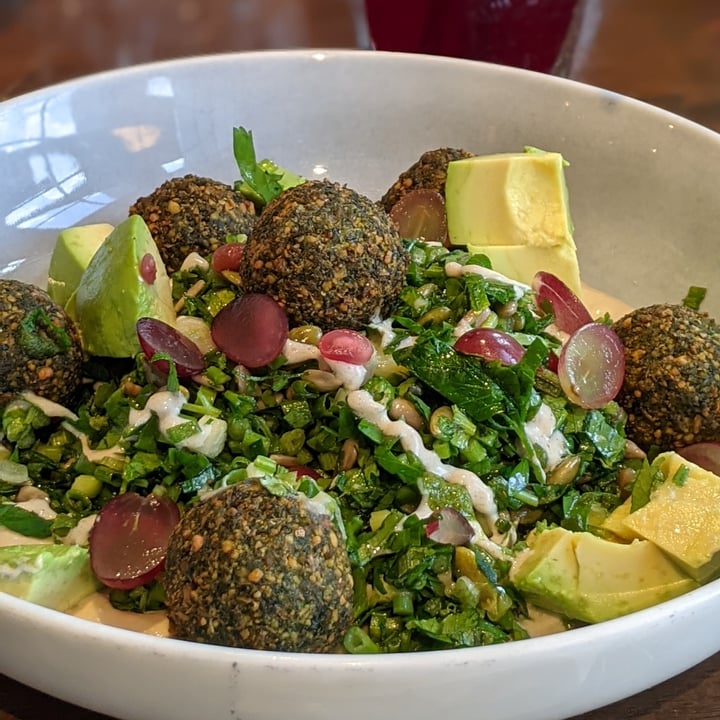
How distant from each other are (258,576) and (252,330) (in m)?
0.53

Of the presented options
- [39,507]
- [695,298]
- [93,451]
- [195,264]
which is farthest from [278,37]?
[39,507]

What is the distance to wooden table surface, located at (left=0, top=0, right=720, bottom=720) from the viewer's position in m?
3.42

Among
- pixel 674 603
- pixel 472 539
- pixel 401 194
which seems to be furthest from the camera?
pixel 401 194

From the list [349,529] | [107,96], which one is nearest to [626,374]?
[349,529]

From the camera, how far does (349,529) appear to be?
1.55 meters

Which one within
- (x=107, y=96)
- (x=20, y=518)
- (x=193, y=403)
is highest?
(x=107, y=96)

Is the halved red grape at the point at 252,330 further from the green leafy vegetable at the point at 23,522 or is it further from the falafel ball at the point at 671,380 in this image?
the falafel ball at the point at 671,380

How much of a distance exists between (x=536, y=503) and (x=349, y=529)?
36 cm

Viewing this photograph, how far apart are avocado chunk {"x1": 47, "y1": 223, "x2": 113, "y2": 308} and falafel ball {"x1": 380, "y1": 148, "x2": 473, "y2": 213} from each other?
2.32 ft

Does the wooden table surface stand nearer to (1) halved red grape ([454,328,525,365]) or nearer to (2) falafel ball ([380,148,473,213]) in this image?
(2) falafel ball ([380,148,473,213])

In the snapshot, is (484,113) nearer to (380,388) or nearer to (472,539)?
(380,388)

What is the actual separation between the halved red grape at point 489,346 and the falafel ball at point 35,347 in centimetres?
77

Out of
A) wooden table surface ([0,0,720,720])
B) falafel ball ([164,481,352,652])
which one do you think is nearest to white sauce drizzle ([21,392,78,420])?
falafel ball ([164,481,352,652])

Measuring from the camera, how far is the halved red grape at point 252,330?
1648 millimetres
